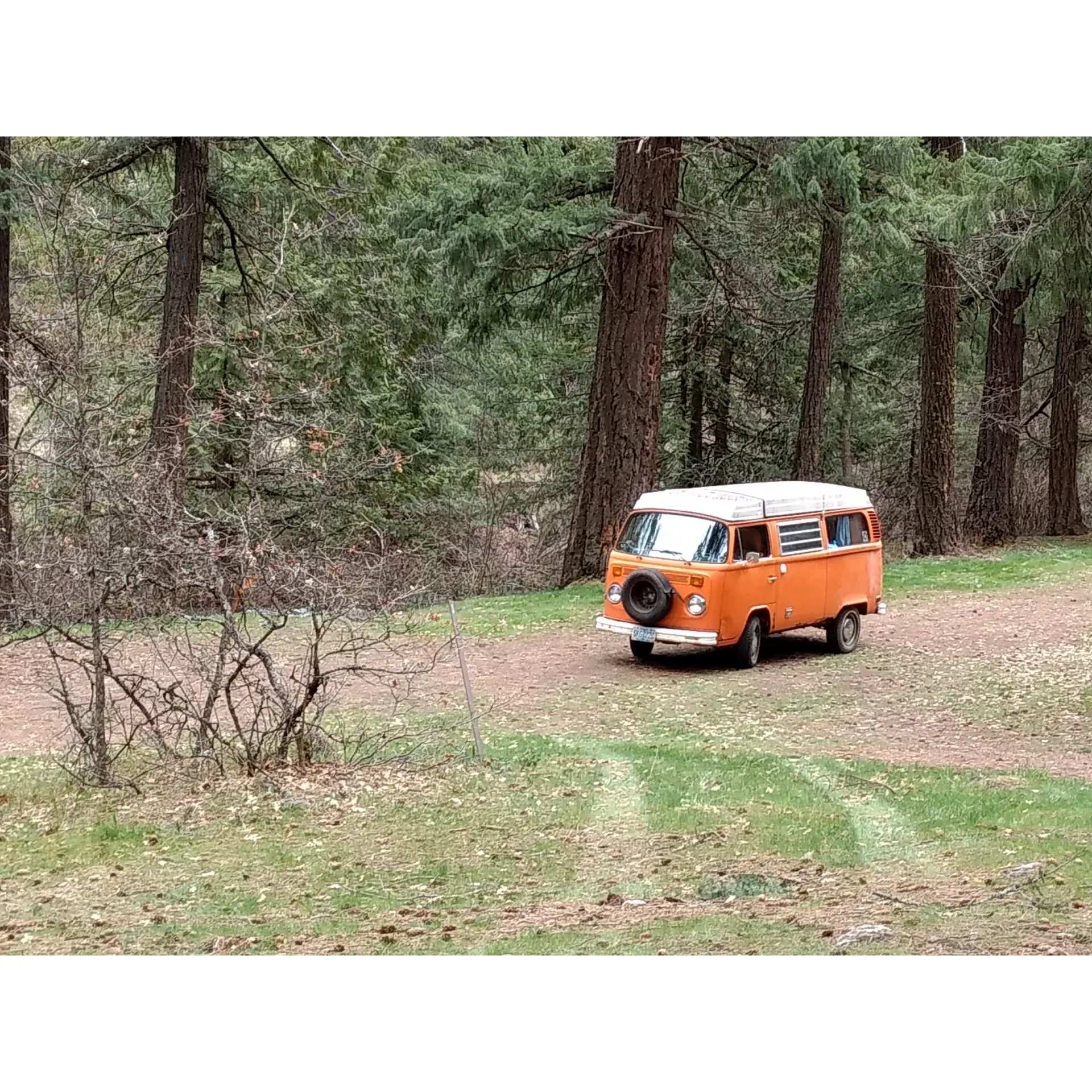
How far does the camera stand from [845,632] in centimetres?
663

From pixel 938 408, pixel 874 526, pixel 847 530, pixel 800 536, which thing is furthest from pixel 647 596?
pixel 938 408

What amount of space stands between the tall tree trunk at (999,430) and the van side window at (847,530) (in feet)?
18.0

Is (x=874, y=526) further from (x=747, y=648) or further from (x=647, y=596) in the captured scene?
(x=647, y=596)

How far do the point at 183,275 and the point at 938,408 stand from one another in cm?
662

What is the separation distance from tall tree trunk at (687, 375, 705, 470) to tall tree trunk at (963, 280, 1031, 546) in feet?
9.72

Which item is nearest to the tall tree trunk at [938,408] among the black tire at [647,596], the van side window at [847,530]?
the van side window at [847,530]

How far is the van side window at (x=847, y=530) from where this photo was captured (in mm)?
6996

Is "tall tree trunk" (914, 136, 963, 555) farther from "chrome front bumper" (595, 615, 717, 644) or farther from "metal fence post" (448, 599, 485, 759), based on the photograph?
"metal fence post" (448, 599, 485, 759)

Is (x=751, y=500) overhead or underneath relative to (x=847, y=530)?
overhead

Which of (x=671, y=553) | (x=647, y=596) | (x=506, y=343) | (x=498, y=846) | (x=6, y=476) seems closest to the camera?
(x=498, y=846)

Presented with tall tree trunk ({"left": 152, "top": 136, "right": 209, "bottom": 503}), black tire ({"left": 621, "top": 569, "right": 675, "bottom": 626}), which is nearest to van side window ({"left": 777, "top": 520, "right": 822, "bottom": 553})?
black tire ({"left": 621, "top": 569, "right": 675, "bottom": 626})

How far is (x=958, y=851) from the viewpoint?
4547 mm

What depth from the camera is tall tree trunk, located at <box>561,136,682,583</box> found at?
8.86 m
